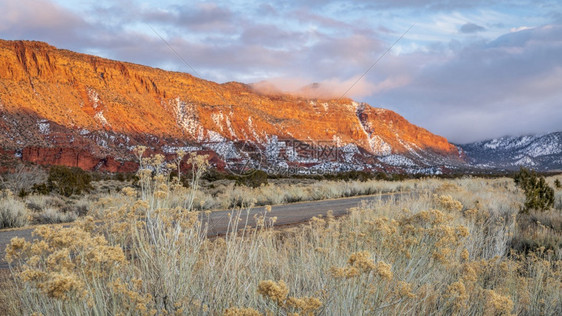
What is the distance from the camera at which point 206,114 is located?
9438 cm

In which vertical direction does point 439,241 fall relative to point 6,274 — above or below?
above

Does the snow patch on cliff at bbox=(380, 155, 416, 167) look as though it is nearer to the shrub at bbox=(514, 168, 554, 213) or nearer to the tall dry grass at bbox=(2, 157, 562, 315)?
the shrub at bbox=(514, 168, 554, 213)

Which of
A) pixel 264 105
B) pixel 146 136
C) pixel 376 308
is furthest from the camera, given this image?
pixel 264 105

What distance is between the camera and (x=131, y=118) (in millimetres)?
75750

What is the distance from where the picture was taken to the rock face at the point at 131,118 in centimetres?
5525

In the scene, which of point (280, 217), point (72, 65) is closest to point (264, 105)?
point (72, 65)

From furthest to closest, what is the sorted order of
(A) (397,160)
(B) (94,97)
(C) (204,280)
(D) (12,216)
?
1. (A) (397,160)
2. (B) (94,97)
3. (D) (12,216)
4. (C) (204,280)

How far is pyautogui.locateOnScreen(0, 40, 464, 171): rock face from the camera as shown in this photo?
181ft

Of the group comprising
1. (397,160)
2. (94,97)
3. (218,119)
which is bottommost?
(397,160)

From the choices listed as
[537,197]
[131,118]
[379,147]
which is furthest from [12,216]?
[379,147]

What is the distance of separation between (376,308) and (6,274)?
202 inches

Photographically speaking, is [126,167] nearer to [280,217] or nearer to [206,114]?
[206,114]

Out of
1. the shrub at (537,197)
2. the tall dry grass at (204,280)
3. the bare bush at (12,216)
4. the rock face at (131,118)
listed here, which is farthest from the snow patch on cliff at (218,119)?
the tall dry grass at (204,280)

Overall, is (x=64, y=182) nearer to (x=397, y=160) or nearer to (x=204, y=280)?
(x=204, y=280)
